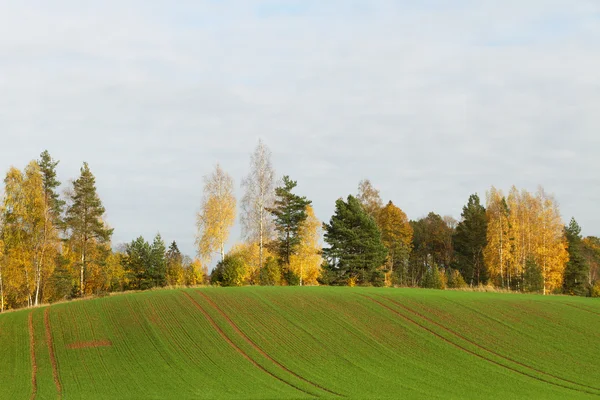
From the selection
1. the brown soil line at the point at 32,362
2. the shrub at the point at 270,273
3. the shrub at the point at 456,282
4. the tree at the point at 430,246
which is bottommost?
the brown soil line at the point at 32,362

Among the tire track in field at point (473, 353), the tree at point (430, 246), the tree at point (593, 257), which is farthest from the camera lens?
the tree at point (593, 257)

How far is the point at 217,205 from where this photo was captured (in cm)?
6456

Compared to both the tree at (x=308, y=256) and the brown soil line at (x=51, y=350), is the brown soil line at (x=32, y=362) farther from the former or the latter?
the tree at (x=308, y=256)

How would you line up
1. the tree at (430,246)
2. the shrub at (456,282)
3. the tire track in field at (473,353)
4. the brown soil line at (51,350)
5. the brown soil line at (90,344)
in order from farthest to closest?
the tree at (430,246) < the shrub at (456,282) < the brown soil line at (90,344) < the brown soil line at (51,350) < the tire track in field at (473,353)

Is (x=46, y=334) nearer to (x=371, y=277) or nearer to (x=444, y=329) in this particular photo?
(x=444, y=329)

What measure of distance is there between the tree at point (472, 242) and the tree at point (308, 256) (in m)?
30.5

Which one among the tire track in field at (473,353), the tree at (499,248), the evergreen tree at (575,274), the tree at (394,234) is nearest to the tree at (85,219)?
the tire track in field at (473,353)

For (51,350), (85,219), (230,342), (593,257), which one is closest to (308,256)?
(85,219)

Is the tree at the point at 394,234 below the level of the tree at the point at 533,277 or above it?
above

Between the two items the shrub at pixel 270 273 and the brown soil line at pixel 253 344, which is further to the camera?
the shrub at pixel 270 273

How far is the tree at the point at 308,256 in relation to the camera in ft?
216

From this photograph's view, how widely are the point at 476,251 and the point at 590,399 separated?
66.1 m

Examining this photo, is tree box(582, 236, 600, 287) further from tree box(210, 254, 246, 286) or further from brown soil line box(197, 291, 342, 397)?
brown soil line box(197, 291, 342, 397)

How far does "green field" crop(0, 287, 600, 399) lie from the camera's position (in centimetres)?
2777
